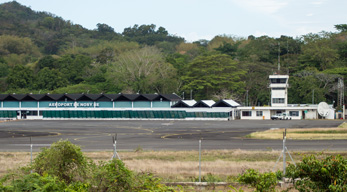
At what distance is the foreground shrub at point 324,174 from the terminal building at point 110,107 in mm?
73980

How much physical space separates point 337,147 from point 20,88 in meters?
111

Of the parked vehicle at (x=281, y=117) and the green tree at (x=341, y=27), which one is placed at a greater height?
the green tree at (x=341, y=27)

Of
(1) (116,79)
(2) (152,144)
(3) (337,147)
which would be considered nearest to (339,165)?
(3) (337,147)

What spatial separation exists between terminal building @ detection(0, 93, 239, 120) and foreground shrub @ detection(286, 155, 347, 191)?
74.0 metres

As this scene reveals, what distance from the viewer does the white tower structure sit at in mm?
89875

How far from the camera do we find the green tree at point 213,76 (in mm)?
113500

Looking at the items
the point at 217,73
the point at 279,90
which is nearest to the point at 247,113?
the point at 279,90

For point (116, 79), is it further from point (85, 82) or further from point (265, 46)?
point (265, 46)

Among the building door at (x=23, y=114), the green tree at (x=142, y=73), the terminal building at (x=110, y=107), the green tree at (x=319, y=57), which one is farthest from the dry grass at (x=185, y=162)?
the green tree at (x=319, y=57)

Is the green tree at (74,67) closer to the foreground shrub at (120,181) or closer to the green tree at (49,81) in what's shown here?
the green tree at (49,81)

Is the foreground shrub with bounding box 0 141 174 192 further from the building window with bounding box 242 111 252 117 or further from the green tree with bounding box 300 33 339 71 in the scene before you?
the green tree with bounding box 300 33 339 71

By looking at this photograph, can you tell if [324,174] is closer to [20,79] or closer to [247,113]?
[247,113]

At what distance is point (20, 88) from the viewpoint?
128875mm

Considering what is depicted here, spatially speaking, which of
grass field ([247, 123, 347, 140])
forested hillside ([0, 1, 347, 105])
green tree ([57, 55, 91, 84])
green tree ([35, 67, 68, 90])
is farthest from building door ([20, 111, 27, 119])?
grass field ([247, 123, 347, 140])
